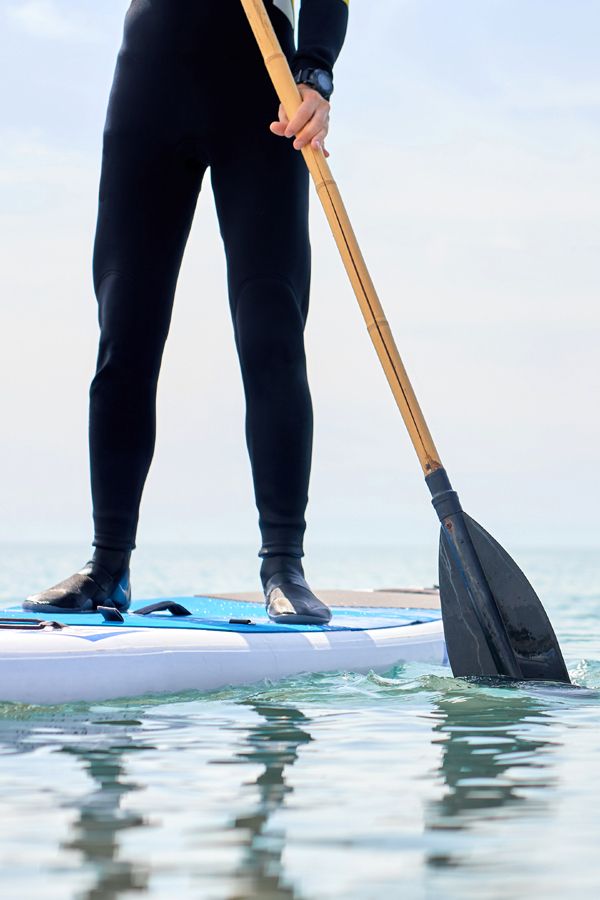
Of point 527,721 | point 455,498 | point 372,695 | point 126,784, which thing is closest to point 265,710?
point 372,695

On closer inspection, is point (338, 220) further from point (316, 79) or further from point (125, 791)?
point (125, 791)

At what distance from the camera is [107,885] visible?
86 cm

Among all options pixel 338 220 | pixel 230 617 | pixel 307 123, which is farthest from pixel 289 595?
pixel 307 123

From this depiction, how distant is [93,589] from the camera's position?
251cm

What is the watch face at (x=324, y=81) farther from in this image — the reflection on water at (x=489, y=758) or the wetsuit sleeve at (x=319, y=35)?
the reflection on water at (x=489, y=758)

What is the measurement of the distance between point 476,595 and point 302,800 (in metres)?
1.13

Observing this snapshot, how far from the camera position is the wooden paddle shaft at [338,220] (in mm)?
2344

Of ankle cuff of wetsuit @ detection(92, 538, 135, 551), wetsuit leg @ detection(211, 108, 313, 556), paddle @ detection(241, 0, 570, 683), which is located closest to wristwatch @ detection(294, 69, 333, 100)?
wetsuit leg @ detection(211, 108, 313, 556)

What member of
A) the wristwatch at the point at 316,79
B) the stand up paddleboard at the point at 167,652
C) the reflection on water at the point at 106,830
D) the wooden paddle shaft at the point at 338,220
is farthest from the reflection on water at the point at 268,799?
the wristwatch at the point at 316,79

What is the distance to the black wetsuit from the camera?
8.25 ft

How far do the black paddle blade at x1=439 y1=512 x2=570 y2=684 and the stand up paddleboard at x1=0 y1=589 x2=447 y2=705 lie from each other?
0.30 m

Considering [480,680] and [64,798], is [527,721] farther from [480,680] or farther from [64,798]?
[64,798]

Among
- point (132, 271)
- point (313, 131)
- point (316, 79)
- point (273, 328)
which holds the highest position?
point (316, 79)

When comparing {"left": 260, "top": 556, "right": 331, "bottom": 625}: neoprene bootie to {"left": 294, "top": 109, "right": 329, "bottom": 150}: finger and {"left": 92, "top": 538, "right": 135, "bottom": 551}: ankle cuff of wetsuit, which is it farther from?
{"left": 294, "top": 109, "right": 329, "bottom": 150}: finger
